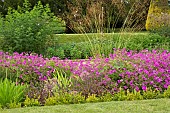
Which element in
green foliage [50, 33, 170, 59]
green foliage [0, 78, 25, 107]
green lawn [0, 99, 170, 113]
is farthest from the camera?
green foliage [50, 33, 170, 59]

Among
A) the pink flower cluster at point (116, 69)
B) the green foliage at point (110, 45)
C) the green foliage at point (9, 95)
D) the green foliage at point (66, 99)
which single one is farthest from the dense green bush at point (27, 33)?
the green foliage at point (66, 99)

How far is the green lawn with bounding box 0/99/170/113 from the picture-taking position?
5.07 meters

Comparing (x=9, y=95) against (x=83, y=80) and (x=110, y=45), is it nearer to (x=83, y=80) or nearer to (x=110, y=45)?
(x=83, y=80)

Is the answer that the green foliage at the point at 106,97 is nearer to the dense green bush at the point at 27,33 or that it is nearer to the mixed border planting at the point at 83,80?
the mixed border planting at the point at 83,80

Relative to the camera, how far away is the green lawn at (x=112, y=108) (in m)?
5.07

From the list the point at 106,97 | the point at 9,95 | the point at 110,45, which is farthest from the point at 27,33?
the point at 106,97

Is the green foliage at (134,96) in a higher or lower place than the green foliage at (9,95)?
lower

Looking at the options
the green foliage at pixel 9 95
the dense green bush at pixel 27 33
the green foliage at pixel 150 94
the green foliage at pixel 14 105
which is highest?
the dense green bush at pixel 27 33

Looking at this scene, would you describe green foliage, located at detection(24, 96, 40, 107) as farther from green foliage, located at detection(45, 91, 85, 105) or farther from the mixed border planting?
green foliage, located at detection(45, 91, 85, 105)

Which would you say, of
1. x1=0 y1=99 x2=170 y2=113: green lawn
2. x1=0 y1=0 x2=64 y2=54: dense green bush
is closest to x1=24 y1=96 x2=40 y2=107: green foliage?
x1=0 y1=99 x2=170 y2=113: green lawn

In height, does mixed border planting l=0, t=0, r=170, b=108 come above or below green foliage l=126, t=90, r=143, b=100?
above

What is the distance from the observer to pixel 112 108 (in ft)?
17.0

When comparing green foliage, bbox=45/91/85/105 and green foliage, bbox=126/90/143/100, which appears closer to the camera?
green foliage, bbox=45/91/85/105

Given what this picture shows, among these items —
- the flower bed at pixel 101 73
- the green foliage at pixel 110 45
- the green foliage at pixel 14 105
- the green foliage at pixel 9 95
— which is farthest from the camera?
the green foliage at pixel 110 45
